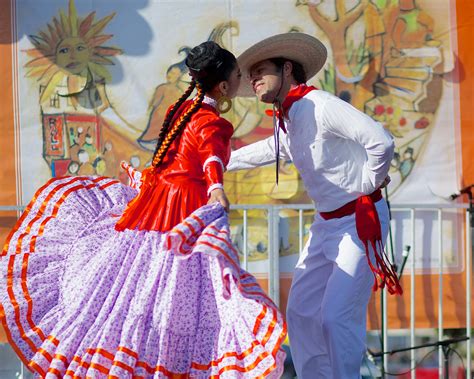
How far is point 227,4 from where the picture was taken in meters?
5.28

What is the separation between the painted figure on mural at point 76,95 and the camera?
5254mm

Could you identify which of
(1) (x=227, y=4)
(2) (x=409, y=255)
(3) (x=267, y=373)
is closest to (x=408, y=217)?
(2) (x=409, y=255)

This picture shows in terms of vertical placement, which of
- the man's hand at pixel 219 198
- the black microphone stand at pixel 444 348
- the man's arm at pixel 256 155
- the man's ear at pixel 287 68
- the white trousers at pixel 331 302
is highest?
the man's ear at pixel 287 68

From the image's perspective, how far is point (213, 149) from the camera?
345cm

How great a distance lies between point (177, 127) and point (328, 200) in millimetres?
743

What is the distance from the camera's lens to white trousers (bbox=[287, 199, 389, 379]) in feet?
12.1

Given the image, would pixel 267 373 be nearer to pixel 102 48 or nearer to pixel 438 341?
pixel 438 341

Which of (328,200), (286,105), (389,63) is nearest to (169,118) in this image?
(286,105)

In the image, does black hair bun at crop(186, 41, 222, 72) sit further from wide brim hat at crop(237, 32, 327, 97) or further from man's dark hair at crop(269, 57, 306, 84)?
man's dark hair at crop(269, 57, 306, 84)

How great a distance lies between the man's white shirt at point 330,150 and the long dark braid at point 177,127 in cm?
45

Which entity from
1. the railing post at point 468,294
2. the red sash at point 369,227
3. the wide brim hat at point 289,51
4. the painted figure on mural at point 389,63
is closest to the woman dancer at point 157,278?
the wide brim hat at point 289,51

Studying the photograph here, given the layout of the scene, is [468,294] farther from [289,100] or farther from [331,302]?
[289,100]

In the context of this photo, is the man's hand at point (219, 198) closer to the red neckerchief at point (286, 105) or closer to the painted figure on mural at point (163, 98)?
Result: the red neckerchief at point (286, 105)

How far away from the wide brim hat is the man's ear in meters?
0.03
